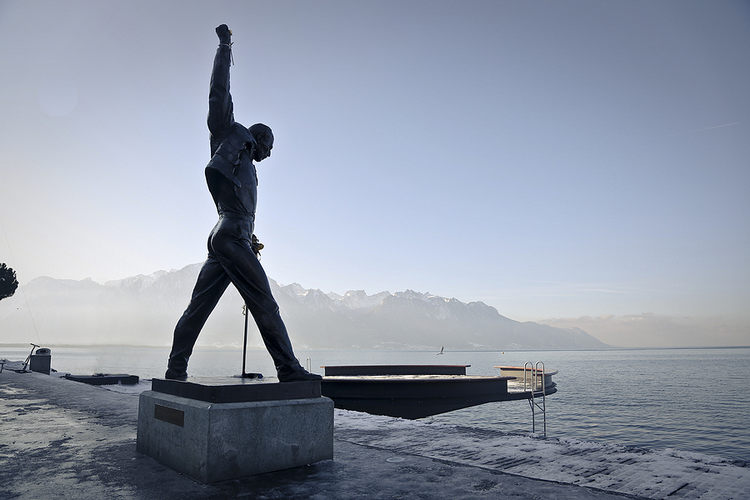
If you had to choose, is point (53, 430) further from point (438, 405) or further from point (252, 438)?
point (438, 405)

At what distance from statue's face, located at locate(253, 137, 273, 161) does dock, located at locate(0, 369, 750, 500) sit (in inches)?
159

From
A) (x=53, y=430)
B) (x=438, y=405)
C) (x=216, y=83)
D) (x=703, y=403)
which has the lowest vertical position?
(x=703, y=403)

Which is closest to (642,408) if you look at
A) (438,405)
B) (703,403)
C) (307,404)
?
(703,403)

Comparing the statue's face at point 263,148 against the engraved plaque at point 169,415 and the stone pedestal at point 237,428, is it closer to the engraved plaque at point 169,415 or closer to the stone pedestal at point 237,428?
the stone pedestal at point 237,428

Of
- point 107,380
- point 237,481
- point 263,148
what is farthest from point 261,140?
point 107,380

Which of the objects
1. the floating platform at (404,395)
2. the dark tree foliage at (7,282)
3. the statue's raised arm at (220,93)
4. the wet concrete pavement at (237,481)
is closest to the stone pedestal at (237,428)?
the wet concrete pavement at (237,481)

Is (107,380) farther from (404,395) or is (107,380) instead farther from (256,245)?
(256,245)

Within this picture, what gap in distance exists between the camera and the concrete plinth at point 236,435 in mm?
4594

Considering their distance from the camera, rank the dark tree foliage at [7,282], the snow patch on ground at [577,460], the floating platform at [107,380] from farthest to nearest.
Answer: the dark tree foliage at [7,282]
the floating platform at [107,380]
the snow patch on ground at [577,460]

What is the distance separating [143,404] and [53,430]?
9.10ft

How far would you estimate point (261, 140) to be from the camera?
651 centimetres

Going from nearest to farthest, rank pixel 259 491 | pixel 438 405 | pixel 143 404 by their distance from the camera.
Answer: pixel 259 491
pixel 143 404
pixel 438 405

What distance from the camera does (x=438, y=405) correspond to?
885 inches

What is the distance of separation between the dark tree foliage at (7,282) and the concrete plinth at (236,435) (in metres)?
45.8
